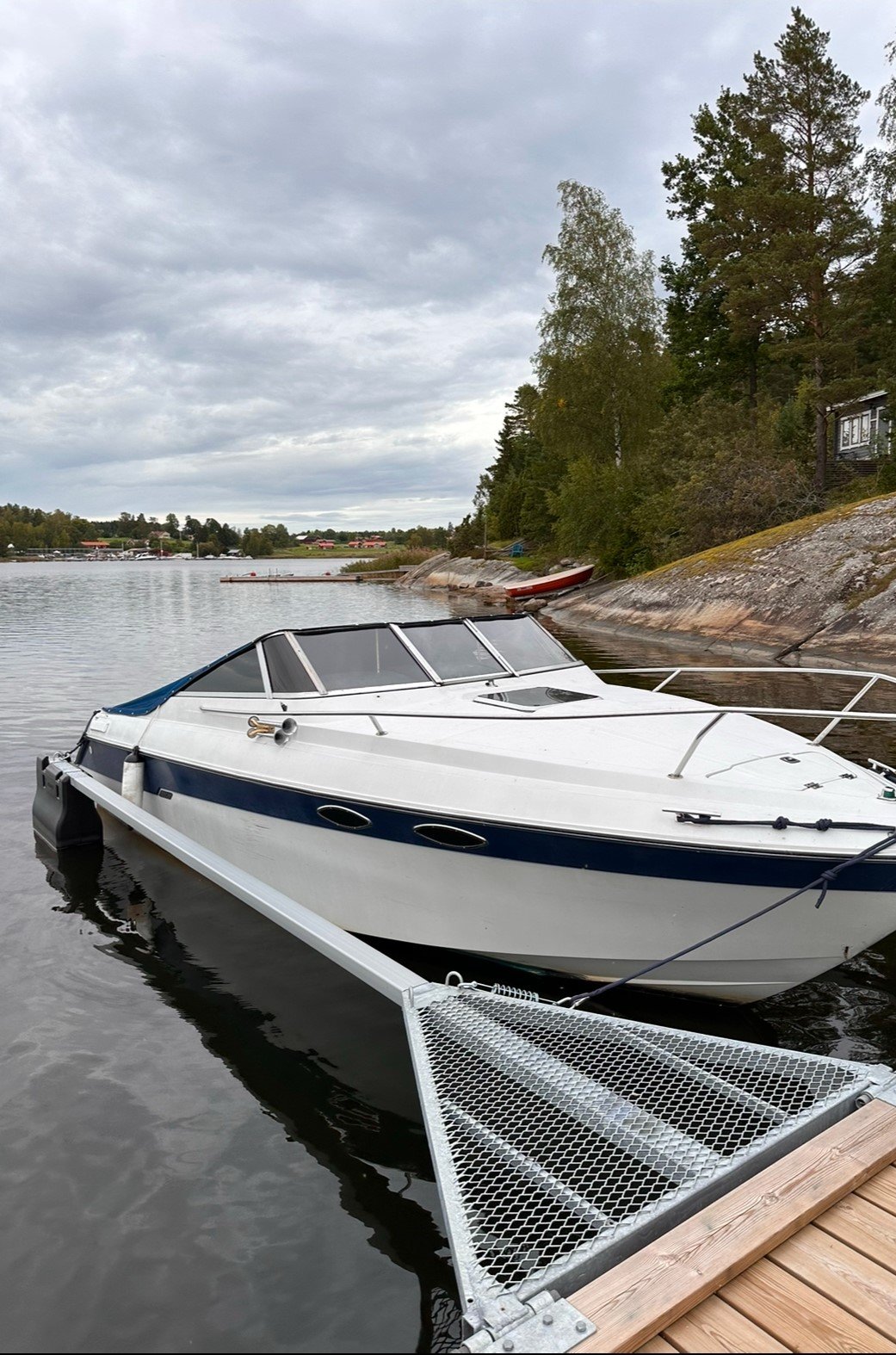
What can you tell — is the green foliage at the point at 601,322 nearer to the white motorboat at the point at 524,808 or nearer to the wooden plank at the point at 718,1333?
the white motorboat at the point at 524,808

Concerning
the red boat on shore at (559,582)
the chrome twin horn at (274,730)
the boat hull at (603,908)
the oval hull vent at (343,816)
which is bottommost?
the boat hull at (603,908)

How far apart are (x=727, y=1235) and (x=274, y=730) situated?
4292mm

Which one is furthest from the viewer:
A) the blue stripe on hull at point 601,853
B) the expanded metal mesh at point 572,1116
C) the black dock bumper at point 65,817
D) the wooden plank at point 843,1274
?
the black dock bumper at point 65,817

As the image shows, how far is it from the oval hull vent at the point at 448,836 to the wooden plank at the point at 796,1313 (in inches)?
98.7

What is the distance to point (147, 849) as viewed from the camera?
8.92 m

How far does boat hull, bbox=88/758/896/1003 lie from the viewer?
15.1ft

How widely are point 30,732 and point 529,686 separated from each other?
32.0ft

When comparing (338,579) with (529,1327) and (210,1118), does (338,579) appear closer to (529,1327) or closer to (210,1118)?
(210,1118)

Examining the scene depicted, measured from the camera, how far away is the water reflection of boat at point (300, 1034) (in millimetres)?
3930

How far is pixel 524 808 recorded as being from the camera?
5.04 meters

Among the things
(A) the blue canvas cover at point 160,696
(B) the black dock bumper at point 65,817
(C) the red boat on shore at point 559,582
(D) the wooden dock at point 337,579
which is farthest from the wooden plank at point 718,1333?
(D) the wooden dock at point 337,579

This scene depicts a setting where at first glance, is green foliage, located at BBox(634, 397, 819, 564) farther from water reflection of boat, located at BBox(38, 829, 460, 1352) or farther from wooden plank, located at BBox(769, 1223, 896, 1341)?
wooden plank, located at BBox(769, 1223, 896, 1341)

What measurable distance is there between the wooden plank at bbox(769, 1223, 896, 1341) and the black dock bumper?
7.24 metres

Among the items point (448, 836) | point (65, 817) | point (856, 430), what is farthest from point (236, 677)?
point (856, 430)
